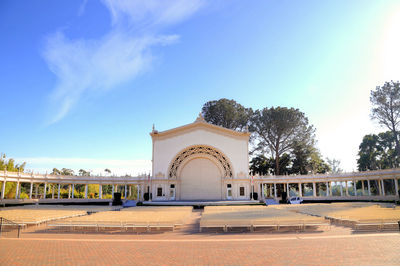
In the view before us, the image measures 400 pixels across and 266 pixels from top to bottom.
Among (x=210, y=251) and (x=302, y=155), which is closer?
(x=210, y=251)

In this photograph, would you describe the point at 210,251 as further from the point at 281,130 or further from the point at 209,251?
the point at 281,130

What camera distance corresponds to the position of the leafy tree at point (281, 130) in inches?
2100

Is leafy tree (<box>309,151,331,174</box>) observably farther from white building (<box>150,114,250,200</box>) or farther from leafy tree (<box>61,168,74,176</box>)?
leafy tree (<box>61,168,74,176</box>)

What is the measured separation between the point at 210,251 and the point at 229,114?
4880cm

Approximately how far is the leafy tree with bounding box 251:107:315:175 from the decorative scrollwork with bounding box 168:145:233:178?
13.1 metres

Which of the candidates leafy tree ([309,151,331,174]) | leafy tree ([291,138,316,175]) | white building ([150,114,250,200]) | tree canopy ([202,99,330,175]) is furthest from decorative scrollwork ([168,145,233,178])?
leafy tree ([309,151,331,174])

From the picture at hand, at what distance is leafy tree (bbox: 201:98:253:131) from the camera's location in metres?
57.2

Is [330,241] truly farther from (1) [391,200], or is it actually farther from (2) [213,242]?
(1) [391,200]

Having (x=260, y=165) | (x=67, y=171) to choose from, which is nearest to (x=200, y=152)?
(x=260, y=165)

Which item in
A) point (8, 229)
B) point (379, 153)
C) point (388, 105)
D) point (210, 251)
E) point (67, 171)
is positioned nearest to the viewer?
point (210, 251)

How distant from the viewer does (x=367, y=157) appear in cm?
5484

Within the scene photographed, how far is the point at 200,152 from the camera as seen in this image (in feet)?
152

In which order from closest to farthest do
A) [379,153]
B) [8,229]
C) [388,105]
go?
[8,229] < [388,105] < [379,153]

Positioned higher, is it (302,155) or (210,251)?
(302,155)
